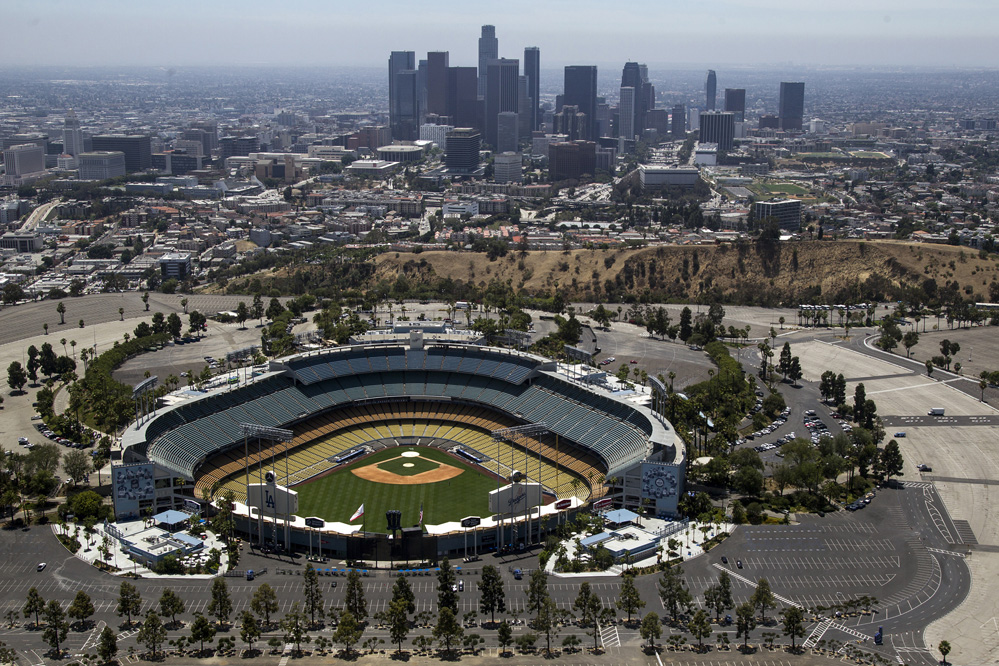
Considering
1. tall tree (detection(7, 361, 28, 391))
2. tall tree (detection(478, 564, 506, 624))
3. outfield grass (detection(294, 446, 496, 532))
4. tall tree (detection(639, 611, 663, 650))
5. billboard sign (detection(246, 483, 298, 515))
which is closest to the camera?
tall tree (detection(639, 611, 663, 650))

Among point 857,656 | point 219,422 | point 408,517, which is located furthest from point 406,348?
point 857,656

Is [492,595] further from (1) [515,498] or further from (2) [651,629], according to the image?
(1) [515,498]

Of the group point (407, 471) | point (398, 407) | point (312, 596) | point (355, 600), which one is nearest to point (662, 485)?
point (407, 471)

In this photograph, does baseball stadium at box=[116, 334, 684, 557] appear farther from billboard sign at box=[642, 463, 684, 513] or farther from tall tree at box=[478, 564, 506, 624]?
tall tree at box=[478, 564, 506, 624]

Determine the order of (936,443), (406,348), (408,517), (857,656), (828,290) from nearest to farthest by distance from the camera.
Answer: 1. (857,656)
2. (408,517)
3. (936,443)
4. (406,348)
5. (828,290)

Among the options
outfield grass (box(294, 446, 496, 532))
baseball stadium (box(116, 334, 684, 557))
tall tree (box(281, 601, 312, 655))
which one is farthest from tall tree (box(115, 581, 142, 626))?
outfield grass (box(294, 446, 496, 532))

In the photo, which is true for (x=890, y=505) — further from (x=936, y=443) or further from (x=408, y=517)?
(x=408, y=517)
